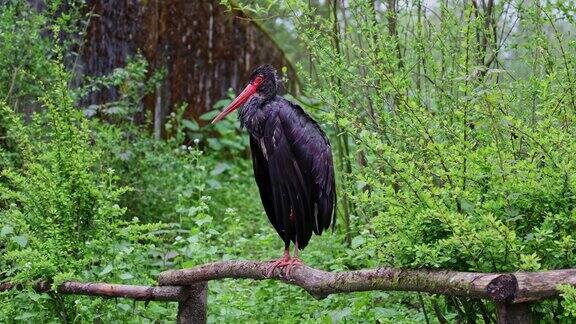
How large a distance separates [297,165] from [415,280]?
1.38 m

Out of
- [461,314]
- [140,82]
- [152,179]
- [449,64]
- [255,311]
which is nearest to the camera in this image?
[461,314]

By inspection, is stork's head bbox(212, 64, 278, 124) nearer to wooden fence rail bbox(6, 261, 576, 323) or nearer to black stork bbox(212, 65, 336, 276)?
black stork bbox(212, 65, 336, 276)

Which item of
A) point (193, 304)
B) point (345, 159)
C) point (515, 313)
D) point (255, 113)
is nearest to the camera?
point (515, 313)

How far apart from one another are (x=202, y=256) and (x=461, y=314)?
239cm

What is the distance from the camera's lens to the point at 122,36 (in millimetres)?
9734

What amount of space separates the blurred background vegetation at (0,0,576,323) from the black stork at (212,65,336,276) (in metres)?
0.18

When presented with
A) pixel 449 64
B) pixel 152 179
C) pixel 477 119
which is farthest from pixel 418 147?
pixel 152 179

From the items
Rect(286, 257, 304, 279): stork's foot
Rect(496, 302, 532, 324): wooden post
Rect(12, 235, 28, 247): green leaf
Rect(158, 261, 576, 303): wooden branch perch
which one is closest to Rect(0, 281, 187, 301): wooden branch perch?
Rect(158, 261, 576, 303): wooden branch perch

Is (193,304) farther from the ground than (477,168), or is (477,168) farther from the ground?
(477,168)

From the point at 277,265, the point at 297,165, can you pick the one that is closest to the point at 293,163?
the point at 297,165

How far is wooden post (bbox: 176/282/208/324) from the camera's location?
521 cm

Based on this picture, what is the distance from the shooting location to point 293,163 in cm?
482

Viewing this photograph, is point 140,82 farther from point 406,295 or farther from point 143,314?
point 406,295

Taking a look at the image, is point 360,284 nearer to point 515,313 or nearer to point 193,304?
point 515,313
